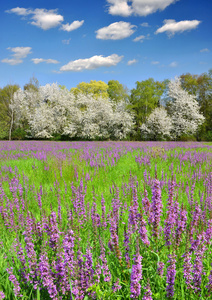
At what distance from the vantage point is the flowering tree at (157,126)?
37719 millimetres

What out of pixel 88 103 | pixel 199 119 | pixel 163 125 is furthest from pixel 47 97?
pixel 199 119

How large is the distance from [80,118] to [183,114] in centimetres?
1826

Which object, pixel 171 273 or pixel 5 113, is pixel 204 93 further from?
pixel 171 273

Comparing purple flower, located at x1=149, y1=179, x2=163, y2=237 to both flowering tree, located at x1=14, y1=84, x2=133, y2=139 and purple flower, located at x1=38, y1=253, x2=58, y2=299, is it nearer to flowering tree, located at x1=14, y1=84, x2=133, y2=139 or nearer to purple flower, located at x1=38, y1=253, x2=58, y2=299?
purple flower, located at x1=38, y1=253, x2=58, y2=299

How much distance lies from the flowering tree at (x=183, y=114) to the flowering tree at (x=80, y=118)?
7996mm

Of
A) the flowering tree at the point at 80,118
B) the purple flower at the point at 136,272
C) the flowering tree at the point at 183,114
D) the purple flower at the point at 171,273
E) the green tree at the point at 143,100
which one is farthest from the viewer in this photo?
the green tree at the point at 143,100

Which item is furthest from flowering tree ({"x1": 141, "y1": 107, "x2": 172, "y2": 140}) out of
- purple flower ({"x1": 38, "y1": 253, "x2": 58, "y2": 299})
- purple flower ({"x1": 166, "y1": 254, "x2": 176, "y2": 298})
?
purple flower ({"x1": 38, "y1": 253, "x2": 58, "y2": 299})

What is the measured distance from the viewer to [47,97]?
47375 millimetres

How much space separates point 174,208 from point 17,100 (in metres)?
50.9

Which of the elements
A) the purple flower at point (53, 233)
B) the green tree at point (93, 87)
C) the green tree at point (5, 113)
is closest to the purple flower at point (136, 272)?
the purple flower at point (53, 233)

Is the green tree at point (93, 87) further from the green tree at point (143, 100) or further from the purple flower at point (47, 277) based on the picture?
the purple flower at point (47, 277)

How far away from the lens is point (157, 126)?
126 feet

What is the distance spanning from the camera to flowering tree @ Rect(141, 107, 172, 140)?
3772 cm

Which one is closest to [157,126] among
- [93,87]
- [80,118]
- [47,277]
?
[80,118]
